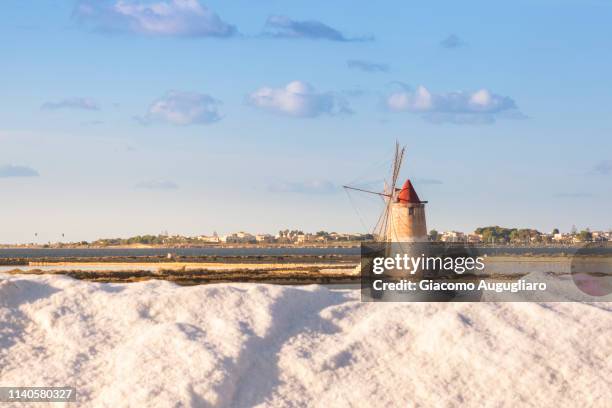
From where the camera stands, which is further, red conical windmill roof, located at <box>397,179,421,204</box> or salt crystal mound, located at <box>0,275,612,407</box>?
red conical windmill roof, located at <box>397,179,421,204</box>

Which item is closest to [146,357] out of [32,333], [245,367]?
[245,367]

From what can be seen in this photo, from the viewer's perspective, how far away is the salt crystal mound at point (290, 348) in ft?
39.0

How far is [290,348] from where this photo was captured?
507 inches

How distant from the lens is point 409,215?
53.6 m

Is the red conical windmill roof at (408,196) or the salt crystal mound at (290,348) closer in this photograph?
the salt crystal mound at (290,348)

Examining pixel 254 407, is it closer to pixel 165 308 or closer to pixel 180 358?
pixel 180 358

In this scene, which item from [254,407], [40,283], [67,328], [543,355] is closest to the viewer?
[254,407]

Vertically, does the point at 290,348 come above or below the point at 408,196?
below

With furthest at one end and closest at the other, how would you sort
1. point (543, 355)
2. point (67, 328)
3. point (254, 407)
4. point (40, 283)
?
point (40, 283), point (67, 328), point (543, 355), point (254, 407)

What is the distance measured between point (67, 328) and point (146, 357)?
6.58 feet

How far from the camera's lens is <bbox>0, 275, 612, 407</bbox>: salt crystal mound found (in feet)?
39.0

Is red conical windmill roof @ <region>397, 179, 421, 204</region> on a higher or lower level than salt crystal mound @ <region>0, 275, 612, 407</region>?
higher

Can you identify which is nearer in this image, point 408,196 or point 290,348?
point 290,348

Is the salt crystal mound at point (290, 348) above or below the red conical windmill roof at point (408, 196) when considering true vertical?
below
